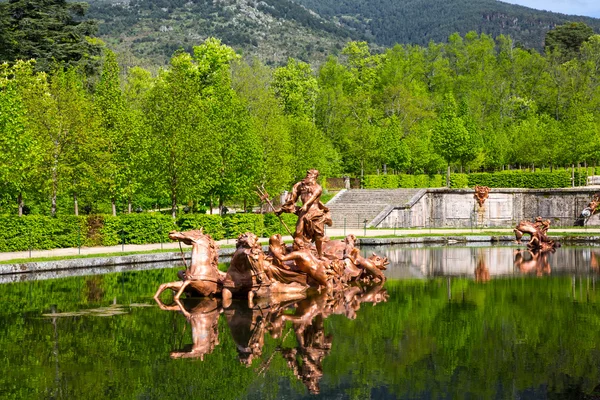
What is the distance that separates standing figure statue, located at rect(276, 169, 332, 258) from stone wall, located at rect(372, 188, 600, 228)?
96.8 feet

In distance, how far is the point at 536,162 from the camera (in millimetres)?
65438

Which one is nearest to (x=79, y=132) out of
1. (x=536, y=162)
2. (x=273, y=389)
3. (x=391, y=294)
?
(x=391, y=294)

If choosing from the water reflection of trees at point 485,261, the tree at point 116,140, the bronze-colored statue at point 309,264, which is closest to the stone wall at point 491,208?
the water reflection of trees at point 485,261

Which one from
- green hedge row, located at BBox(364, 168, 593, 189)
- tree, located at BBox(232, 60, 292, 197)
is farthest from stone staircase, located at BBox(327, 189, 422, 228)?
green hedge row, located at BBox(364, 168, 593, 189)

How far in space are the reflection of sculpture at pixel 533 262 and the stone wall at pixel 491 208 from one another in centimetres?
1781

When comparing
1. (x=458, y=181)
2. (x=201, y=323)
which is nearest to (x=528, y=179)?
(x=458, y=181)

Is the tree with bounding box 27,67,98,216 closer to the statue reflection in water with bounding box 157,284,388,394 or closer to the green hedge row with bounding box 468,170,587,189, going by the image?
the statue reflection in water with bounding box 157,284,388,394

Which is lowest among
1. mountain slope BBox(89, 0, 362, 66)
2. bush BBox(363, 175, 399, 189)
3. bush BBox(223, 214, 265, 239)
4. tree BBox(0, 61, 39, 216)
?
bush BBox(223, 214, 265, 239)

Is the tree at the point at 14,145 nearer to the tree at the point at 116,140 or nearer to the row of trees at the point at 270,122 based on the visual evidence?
the row of trees at the point at 270,122

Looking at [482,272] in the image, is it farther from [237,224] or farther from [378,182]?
[378,182]

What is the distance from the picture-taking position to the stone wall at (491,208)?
168 feet

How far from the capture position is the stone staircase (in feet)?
165

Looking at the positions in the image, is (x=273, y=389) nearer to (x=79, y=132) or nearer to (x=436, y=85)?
(x=79, y=132)

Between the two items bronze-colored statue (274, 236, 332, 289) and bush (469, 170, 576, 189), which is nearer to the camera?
bronze-colored statue (274, 236, 332, 289)
